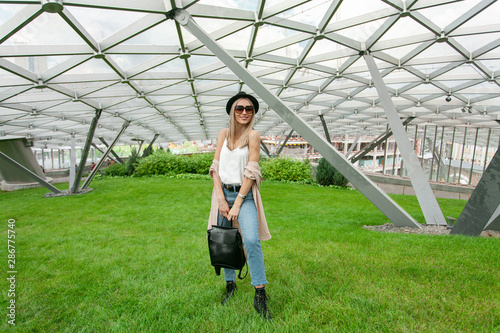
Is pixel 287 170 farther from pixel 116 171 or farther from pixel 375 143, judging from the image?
pixel 116 171

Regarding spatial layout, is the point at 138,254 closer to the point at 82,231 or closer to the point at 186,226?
the point at 186,226

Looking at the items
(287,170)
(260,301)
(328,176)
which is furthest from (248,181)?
(287,170)

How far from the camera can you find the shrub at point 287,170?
20.3 m

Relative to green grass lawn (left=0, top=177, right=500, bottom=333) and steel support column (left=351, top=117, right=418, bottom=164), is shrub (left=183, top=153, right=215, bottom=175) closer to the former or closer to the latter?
steel support column (left=351, top=117, right=418, bottom=164)

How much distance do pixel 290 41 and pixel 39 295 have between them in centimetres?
994

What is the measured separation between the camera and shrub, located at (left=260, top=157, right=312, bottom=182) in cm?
2033

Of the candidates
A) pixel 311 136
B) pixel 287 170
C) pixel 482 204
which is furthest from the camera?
pixel 287 170

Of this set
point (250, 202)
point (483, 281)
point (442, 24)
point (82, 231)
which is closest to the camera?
point (250, 202)

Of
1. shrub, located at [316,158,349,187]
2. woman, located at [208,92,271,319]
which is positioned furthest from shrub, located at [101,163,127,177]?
woman, located at [208,92,271,319]

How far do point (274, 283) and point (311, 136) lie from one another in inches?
141

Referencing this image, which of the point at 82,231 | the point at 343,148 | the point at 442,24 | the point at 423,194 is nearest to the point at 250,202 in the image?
the point at 82,231

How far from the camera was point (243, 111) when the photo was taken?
10.4 ft

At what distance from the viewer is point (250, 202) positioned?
3043 mm

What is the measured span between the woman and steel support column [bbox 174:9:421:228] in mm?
2926
